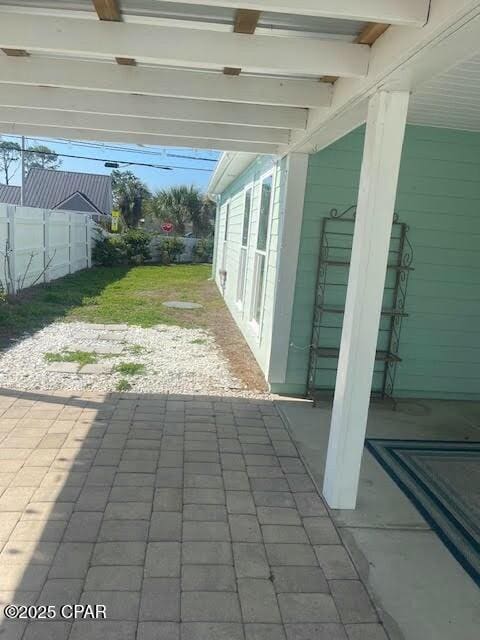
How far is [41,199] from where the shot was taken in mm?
33656

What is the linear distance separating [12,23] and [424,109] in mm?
3005

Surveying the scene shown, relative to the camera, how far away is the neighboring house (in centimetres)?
3288

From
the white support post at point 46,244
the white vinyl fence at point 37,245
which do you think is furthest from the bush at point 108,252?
the white support post at point 46,244

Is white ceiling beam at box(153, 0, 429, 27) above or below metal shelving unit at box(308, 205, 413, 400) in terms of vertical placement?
above

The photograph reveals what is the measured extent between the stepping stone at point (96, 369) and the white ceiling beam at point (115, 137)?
239 cm

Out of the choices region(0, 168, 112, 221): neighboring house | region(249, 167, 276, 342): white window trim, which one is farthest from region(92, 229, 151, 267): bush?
region(0, 168, 112, 221): neighboring house

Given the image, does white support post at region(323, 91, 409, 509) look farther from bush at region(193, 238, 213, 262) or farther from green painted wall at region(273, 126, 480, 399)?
bush at region(193, 238, 213, 262)

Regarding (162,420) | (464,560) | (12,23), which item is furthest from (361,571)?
(12,23)

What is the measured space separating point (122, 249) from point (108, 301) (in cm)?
921

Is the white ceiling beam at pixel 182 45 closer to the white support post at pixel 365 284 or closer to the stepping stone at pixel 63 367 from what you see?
the white support post at pixel 365 284

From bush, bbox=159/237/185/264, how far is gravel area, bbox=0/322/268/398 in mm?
13673

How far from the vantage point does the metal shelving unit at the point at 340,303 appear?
4.75m

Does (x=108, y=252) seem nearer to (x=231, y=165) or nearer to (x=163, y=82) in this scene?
(x=231, y=165)

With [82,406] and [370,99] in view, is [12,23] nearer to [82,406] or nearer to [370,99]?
[370,99]
